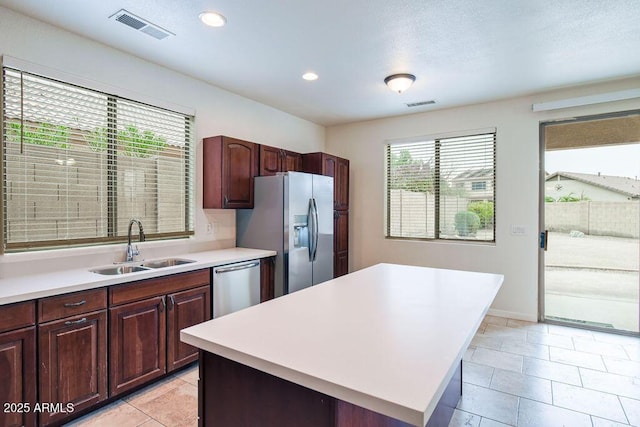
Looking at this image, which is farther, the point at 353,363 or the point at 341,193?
the point at 341,193

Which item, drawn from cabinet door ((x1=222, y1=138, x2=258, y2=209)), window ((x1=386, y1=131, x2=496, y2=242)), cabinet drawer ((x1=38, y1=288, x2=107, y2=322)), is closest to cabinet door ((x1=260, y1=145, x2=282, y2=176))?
cabinet door ((x1=222, y1=138, x2=258, y2=209))

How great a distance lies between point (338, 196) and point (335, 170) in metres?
0.38

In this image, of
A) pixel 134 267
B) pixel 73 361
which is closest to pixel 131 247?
pixel 134 267

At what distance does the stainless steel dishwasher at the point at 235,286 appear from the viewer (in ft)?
9.94

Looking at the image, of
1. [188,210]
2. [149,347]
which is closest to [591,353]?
[149,347]

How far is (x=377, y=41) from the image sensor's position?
2.72 metres

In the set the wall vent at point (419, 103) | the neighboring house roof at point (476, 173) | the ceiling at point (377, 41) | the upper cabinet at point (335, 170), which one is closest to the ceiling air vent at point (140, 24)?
the ceiling at point (377, 41)

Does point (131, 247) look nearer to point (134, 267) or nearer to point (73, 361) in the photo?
point (134, 267)

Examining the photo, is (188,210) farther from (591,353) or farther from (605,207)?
(605,207)

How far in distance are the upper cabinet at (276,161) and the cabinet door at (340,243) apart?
0.95 meters

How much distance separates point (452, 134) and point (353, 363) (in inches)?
164

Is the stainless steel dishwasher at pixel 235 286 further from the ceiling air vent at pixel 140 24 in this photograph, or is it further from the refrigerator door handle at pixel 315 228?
the ceiling air vent at pixel 140 24

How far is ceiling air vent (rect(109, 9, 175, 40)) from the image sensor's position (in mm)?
2348

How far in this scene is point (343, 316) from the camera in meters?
1.48
